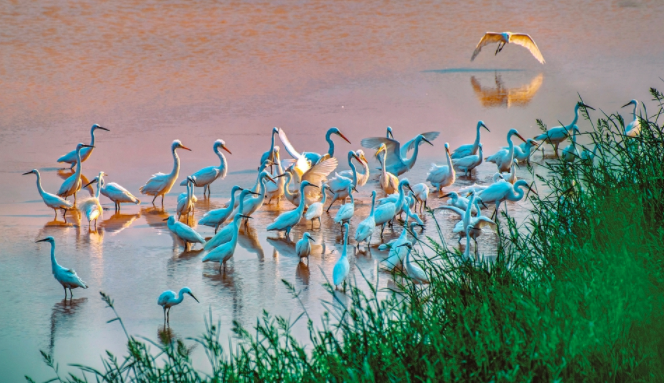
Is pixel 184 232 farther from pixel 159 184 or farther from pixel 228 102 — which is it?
pixel 228 102

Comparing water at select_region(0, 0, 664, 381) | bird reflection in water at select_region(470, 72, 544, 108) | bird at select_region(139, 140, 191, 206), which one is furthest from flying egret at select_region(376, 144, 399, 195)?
bird reflection in water at select_region(470, 72, 544, 108)

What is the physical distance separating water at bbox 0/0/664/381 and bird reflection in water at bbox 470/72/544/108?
8cm

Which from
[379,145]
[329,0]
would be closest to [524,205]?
[379,145]

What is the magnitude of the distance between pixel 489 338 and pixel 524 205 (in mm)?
5640

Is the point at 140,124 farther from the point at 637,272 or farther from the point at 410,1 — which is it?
the point at 410,1

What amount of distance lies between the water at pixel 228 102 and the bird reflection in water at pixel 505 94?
0.26ft

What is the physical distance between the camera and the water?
20.1 ft

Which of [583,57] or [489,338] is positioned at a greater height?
[583,57]

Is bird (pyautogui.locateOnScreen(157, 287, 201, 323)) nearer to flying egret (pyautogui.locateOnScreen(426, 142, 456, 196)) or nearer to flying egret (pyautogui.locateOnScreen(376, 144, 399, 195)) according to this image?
flying egret (pyautogui.locateOnScreen(376, 144, 399, 195))

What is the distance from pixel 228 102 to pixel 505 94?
5462 millimetres

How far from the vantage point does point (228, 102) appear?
14016 mm

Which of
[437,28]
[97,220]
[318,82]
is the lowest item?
[97,220]

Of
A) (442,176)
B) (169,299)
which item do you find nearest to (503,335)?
(169,299)

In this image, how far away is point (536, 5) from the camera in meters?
25.5
